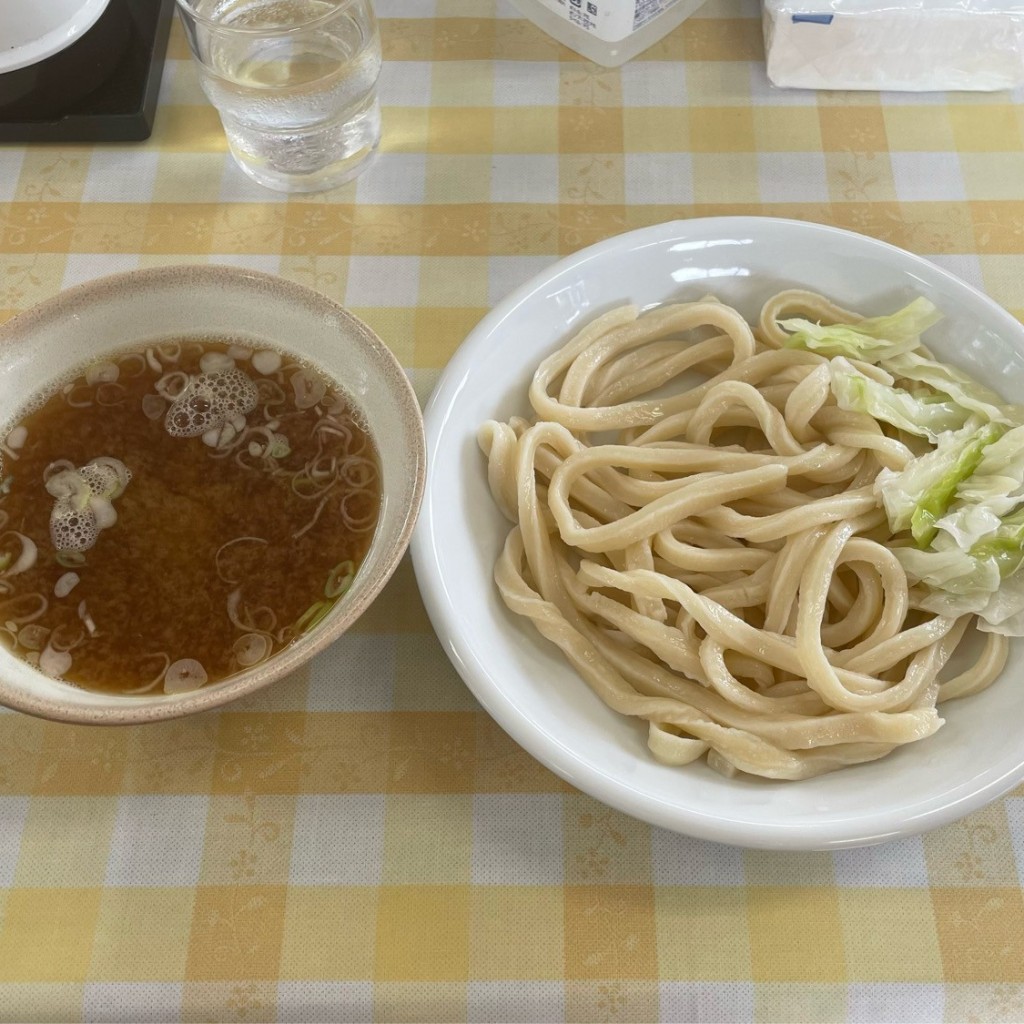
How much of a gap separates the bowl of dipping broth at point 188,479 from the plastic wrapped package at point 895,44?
1271 mm

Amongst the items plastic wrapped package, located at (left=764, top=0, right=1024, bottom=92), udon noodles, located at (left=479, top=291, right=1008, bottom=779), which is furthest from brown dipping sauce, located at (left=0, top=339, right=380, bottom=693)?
plastic wrapped package, located at (left=764, top=0, right=1024, bottom=92)

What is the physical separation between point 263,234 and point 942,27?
4.84 ft

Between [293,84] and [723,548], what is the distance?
1281 millimetres

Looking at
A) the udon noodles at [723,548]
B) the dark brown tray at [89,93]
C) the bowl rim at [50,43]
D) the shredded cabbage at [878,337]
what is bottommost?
the udon noodles at [723,548]

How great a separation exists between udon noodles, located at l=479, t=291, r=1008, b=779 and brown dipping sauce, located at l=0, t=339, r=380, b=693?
28cm

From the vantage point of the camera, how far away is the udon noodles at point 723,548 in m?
1.42

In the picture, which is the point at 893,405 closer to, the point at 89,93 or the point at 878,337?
the point at 878,337

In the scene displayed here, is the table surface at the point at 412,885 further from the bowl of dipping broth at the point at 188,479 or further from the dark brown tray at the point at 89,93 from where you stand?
the dark brown tray at the point at 89,93

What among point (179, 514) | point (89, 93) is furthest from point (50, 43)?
point (179, 514)

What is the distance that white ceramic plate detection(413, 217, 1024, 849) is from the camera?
51.9 inches

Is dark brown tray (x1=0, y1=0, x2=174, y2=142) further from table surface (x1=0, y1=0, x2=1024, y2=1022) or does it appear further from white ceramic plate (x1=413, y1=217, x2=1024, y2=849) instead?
white ceramic plate (x1=413, y1=217, x2=1024, y2=849)

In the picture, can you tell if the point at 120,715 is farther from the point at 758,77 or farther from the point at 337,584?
the point at 758,77

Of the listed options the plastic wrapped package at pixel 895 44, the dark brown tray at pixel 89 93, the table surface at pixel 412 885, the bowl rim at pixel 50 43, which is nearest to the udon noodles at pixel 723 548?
the table surface at pixel 412 885

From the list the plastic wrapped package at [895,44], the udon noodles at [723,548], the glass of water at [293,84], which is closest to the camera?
the udon noodles at [723,548]
